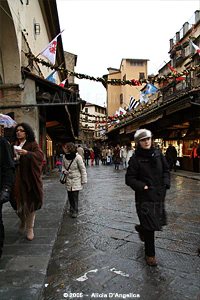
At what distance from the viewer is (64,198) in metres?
6.60

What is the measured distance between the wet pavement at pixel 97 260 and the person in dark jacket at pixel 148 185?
0.39 m

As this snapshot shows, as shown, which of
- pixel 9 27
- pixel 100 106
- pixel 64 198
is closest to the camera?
pixel 64 198

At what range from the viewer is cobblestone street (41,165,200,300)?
7.68ft

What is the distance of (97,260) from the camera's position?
303cm

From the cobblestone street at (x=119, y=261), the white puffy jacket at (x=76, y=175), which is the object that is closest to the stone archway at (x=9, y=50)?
the white puffy jacket at (x=76, y=175)

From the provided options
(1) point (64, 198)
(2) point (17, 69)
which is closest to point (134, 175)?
(1) point (64, 198)

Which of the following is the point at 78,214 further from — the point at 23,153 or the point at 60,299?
the point at 60,299

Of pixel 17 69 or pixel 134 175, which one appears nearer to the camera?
pixel 134 175

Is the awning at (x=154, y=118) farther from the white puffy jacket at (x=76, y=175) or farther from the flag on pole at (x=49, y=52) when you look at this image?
the white puffy jacket at (x=76, y=175)

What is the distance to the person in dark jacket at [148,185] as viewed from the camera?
2840 millimetres

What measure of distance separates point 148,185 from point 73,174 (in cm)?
253

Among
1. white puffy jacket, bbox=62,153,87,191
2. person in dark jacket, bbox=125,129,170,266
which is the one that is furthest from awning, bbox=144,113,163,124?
person in dark jacket, bbox=125,129,170,266

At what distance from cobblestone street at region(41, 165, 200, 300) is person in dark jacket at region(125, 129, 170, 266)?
12.4 inches

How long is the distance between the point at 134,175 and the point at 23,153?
151 centimetres
